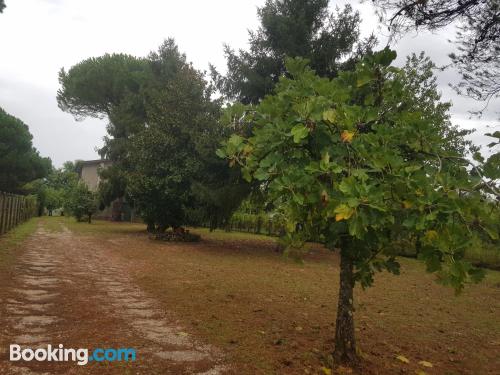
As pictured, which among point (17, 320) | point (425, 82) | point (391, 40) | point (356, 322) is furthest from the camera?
point (425, 82)

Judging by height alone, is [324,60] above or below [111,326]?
above

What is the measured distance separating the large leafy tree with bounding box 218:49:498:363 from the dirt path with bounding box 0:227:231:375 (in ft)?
5.39

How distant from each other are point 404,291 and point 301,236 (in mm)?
6555

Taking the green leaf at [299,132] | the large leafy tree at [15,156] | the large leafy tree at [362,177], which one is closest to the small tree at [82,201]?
the large leafy tree at [15,156]

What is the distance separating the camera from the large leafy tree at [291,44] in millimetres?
14938

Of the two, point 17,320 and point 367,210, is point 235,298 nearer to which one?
point 17,320

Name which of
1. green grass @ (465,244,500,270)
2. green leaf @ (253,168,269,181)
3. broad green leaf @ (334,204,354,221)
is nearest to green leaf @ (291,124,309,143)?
green leaf @ (253,168,269,181)

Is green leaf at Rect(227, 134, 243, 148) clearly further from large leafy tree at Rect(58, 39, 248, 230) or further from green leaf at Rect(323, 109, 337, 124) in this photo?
large leafy tree at Rect(58, 39, 248, 230)

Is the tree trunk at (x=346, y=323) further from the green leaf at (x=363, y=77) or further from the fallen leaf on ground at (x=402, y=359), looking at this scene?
the green leaf at (x=363, y=77)

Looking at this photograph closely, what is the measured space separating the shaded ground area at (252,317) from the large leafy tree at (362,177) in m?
0.86

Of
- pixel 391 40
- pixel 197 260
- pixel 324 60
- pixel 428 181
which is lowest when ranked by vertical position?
pixel 197 260

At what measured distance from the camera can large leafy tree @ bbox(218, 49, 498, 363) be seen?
2682mm

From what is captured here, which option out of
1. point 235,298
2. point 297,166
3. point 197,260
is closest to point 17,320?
point 235,298

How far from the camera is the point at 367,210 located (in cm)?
269
